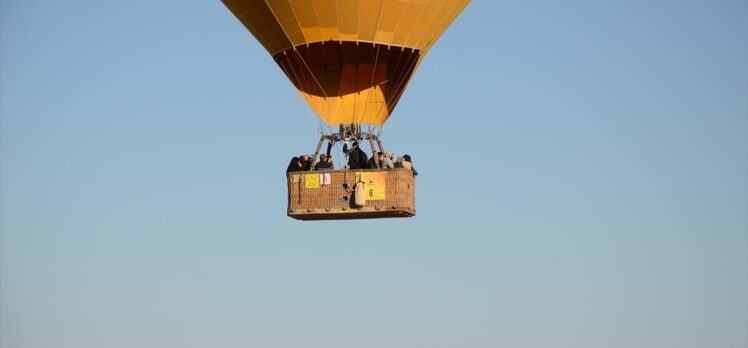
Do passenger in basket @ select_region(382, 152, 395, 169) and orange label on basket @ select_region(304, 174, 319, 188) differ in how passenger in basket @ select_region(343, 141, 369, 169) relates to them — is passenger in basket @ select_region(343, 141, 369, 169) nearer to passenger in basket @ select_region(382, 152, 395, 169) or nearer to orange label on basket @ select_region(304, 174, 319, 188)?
passenger in basket @ select_region(382, 152, 395, 169)

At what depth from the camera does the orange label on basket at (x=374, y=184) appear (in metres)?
40.9

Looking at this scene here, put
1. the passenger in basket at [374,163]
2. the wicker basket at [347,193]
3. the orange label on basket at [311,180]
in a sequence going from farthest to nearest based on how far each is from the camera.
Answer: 1. the passenger in basket at [374,163]
2. the orange label on basket at [311,180]
3. the wicker basket at [347,193]

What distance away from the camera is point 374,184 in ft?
134

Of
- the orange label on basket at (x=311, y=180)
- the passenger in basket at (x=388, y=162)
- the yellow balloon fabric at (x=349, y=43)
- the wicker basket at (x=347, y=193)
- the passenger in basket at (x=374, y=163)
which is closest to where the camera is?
the wicker basket at (x=347, y=193)

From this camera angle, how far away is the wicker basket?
40.9 metres

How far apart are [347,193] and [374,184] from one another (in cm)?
43

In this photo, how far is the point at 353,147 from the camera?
139ft

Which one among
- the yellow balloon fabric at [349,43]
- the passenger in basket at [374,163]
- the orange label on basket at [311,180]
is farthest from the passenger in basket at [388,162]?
the yellow balloon fabric at [349,43]

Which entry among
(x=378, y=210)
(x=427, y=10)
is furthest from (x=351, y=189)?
(x=427, y=10)

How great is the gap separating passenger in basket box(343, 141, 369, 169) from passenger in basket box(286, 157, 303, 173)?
762 millimetres

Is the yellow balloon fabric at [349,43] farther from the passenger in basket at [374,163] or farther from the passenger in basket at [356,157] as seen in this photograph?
the passenger in basket at [374,163]

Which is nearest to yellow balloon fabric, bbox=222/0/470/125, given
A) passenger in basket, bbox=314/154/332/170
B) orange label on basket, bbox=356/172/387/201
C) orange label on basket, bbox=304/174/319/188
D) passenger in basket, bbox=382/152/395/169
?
passenger in basket, bbox=314/154/332/170

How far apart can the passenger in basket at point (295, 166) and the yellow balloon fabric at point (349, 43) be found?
4.82 ft

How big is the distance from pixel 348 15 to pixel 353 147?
2.12 meters
